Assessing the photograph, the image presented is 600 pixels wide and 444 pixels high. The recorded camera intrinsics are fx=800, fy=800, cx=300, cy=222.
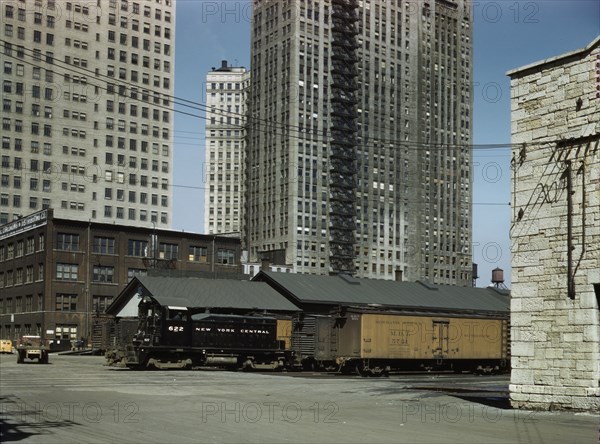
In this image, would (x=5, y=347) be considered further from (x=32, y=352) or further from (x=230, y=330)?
(x=230, y=330)

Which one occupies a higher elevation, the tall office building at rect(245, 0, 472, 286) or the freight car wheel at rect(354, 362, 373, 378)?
the tall office building at rect(245, 0, 472, 286)

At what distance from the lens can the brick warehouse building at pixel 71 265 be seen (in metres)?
89.2

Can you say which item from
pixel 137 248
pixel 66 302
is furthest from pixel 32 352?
pixel 137 248

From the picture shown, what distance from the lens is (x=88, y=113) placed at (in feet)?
466

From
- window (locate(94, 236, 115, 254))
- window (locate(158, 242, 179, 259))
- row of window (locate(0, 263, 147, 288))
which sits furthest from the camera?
window (locate(158, 242, 179, 259))

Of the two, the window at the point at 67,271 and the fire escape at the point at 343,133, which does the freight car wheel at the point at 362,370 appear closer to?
the window at the point at 67,271

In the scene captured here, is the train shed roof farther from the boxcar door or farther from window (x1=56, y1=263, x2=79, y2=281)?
window (x1=56, y1=263, x2=79, y2=281)

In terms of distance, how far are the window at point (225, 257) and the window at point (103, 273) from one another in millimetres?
14530

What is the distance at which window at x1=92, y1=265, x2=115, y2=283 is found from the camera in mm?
92125

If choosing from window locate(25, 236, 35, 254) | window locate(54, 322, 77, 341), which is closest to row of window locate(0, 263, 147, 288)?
window locate(25, 236, 35, 254)

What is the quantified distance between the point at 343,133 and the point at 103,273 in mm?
64579

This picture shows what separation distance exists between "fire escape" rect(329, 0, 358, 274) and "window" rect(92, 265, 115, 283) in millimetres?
56566

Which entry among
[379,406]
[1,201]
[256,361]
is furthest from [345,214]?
[379,406]

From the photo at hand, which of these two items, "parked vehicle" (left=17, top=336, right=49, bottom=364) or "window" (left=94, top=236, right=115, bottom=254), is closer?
"parked vehicle" (left=17, top=336, right=49, bottom=364)
